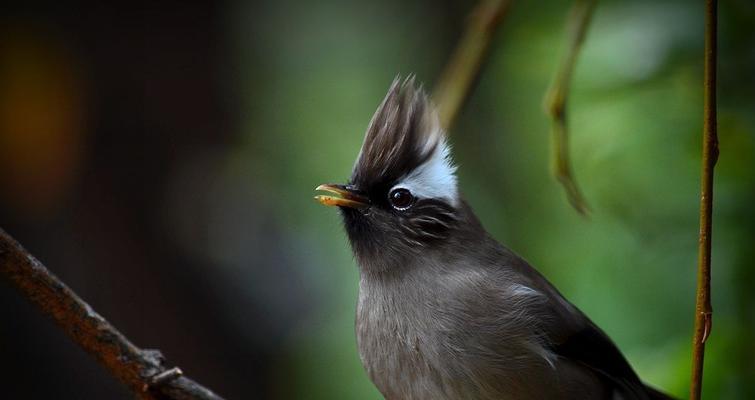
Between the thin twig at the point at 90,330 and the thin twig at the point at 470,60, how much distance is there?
1.22 m

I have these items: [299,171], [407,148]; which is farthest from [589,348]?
[299,171]

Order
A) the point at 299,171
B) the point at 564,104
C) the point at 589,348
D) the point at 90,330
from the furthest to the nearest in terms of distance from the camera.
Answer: the point at 299,171 < the point at 589,348 < the point at 564,104 < the point at 90,330

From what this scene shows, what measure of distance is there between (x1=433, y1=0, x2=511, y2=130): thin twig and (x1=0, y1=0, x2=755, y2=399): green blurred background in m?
0.58

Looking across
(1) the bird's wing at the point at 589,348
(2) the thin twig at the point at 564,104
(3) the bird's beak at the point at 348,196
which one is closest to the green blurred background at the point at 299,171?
(1) the bird's wing at the point at 589,348

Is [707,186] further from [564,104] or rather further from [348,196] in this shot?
[348,196]

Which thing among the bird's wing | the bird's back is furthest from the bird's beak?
the bird's wing

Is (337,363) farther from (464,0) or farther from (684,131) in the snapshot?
(464,0)

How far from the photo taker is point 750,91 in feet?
10.5

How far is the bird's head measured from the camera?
307 centimetres

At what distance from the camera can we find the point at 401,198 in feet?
10.8

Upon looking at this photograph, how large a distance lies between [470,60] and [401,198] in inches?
21.8

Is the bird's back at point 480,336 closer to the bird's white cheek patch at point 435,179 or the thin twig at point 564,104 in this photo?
the bird's white cheek patch at point 435,179

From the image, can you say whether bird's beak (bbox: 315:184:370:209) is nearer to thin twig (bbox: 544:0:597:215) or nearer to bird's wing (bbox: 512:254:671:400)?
bird's wing (bbox: 512:254:671:400)

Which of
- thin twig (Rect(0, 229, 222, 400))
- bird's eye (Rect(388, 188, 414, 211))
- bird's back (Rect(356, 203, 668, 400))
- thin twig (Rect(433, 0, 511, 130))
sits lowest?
thin twig (Rect(0, 229, 222, 400))
